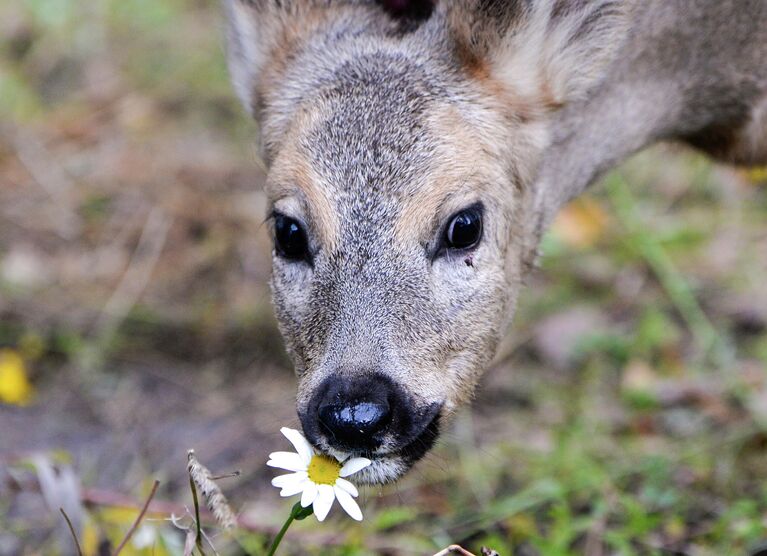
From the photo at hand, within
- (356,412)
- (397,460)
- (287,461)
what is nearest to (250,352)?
(397,460)

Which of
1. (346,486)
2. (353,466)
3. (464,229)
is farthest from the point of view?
(464,229)

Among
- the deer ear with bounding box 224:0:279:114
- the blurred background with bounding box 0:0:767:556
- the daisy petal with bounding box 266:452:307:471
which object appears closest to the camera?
the daisy petal with bounding box 266:452:307:471

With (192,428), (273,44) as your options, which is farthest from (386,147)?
(192,428)

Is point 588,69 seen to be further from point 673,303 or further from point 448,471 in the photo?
point 673,303

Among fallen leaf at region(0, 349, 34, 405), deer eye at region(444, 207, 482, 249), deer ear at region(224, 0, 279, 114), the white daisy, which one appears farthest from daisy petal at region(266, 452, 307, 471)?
fallen leaf at region(0, 349, 34, 405)

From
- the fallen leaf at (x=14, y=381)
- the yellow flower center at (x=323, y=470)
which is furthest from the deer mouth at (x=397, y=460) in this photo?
the fallen leaf at (x=14, y=381)

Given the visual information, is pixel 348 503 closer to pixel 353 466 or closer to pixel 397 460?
pixel 353 466

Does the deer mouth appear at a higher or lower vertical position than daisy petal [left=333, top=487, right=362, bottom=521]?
lower

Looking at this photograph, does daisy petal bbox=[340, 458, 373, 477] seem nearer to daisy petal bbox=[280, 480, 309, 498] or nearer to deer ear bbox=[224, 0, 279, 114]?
daisy petal bbox=[280, 480, 309, 498]
